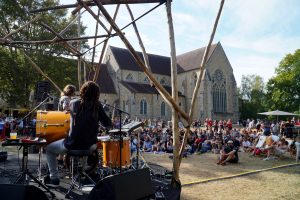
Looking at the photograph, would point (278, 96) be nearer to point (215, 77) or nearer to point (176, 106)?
point (215, 77)

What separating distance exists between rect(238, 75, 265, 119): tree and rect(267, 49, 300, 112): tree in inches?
399

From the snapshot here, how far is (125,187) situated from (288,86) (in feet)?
161

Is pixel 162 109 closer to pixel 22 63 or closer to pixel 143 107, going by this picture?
pixel 143 107

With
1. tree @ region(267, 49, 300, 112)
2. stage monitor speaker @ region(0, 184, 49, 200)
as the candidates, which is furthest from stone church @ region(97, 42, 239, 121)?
stage monitor speaker @ region(0, 184, 49, 200)

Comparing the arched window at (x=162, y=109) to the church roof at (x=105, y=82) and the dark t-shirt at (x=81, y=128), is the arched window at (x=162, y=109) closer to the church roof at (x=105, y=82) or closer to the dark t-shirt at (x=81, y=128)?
the church roof at (x=105, y=82)

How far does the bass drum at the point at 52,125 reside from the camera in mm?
5195

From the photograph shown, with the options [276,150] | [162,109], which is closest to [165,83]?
[162,109]

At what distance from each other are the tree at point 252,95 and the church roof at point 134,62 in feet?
59.7

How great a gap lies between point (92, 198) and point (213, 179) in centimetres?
515

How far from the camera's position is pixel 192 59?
5053 cm

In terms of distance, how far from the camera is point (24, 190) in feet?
9.67

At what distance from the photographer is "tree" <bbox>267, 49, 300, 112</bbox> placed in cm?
4681

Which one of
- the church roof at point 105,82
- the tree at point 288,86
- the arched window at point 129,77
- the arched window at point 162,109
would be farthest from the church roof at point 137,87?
the tree at point 288,86

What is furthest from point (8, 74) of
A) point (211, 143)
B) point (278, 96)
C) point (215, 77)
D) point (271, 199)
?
point (278, 96)
